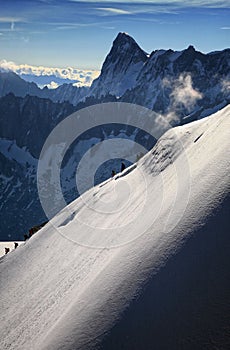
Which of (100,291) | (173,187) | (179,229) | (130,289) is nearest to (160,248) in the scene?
(179,229)

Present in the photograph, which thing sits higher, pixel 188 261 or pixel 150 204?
pixel 188 261

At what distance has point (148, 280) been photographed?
1312 cm

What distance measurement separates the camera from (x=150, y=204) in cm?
2267

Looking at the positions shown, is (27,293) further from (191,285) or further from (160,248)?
(191,285)

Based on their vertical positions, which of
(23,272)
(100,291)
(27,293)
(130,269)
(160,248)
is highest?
(160,248)

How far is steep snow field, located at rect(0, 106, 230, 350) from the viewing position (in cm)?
1141

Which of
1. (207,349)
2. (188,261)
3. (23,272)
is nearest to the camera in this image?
(207,349)

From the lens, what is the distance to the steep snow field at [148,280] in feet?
37.4

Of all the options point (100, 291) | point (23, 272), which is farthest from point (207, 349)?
point (23, 272)

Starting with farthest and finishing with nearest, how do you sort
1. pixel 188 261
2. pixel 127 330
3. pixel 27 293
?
1. pixel 27 293
2. pixel 188 261
3. pixel 127 330

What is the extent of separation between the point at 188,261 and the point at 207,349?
315cm

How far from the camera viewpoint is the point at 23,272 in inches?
1217

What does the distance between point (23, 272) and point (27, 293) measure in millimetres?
5785

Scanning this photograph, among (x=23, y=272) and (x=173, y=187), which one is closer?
(x=173, y=187)
